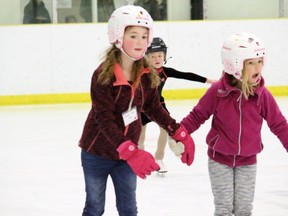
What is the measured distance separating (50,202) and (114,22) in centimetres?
172

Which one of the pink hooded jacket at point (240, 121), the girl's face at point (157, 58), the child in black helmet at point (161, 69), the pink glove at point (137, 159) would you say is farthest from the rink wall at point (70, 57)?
the pink glove at point (137, 159)

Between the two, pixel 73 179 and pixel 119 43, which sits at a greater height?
pixel 119 43

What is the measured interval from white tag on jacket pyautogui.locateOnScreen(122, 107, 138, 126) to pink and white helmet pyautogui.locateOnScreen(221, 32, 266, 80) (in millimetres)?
494

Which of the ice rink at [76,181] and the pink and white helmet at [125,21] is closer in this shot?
the pink and white helmet at [125,21]

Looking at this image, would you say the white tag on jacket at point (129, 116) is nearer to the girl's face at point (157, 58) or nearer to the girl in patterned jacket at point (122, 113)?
the girl in patterned jacket at point (122, 113)

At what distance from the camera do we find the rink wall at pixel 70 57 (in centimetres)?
1102

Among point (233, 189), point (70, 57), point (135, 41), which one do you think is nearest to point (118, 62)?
Result: point (135, 41)

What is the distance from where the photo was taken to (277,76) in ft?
38.3

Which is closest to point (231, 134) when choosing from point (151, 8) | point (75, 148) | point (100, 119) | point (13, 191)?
point (100, 119)

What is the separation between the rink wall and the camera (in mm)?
11016

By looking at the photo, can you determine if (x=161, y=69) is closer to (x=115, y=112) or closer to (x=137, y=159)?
(x=115, y=112)

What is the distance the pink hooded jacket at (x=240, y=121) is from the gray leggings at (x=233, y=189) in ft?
0.12

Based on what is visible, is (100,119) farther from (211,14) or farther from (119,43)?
(211,14)

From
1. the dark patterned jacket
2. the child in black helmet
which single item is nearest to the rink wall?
the child in black helmet
